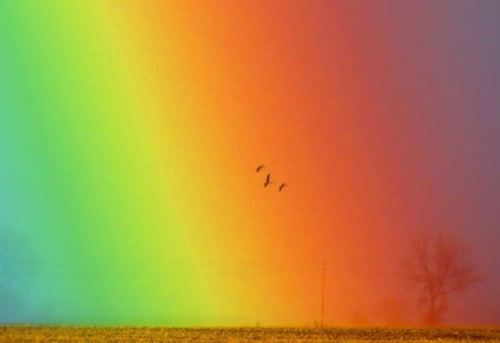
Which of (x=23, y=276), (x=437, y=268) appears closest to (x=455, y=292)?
(x=437, y=268)

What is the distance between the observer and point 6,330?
9234 millimetres

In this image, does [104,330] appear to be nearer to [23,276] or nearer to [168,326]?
[168,326]

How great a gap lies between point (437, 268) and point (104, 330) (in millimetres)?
5181

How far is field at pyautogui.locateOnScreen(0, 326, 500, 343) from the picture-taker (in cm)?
841

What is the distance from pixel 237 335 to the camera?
863 centimetres

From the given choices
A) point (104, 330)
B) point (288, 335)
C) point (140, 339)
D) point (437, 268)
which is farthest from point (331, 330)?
point (104, 330)

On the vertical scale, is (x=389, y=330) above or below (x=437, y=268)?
below

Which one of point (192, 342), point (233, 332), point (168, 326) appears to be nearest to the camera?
point (192, 342)

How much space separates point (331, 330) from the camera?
29.9 feet

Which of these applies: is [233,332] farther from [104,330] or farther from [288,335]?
[104,330]

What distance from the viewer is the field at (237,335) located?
8406 mm

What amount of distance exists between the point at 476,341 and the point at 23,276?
6.87 metres

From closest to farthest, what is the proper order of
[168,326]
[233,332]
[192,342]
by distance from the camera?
[192,342] → [233,332] → [168,326]

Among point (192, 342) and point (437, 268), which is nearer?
point (192, 342)
